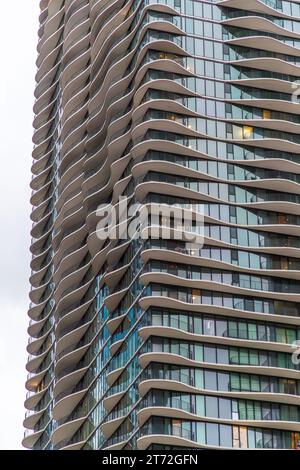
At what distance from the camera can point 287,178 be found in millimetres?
107562

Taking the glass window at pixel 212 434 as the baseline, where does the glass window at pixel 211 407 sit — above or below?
above

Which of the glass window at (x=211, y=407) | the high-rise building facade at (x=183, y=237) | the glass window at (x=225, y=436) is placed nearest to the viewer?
the glass window at (x=225, y=436)

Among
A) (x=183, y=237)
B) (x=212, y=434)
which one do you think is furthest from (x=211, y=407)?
(x=183, y=237)

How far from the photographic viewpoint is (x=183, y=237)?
10019 centimetres

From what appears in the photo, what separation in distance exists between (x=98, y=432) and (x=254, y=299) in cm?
2059

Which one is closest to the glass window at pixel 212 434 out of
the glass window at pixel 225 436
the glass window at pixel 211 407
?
the glass window at pixel 225 436

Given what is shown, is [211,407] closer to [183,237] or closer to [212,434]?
[212,434]

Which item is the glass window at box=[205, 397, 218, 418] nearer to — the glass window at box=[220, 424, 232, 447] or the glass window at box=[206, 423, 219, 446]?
the glass window at box=[206, 423, 219, 446]

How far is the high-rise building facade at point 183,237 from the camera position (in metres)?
96.6

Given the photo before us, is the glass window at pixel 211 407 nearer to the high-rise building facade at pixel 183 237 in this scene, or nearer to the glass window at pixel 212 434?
the high-rise building facade at pixel 183 237

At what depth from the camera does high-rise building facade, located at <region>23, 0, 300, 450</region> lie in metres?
96.6

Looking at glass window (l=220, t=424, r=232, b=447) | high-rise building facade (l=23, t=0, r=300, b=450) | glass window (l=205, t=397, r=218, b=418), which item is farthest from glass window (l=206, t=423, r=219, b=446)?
glass window (l=205, t=397, r=218, b=418)

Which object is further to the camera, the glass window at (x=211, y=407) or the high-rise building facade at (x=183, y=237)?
the high-rise building facade at (x=183, y=237)
